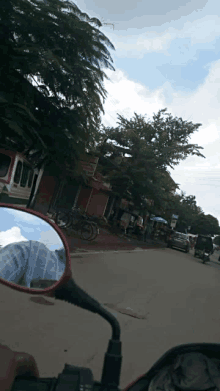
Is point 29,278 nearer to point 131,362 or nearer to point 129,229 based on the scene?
point 131,362

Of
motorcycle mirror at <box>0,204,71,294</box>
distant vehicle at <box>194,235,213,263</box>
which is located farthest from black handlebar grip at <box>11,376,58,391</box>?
distant vehicle at <box>194,235,213,263</box>

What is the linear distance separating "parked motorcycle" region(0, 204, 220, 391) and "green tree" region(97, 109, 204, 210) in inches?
635

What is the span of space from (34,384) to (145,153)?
1880cm

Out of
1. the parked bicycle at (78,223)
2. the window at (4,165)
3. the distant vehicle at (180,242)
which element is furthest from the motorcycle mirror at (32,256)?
the distant vehicle at (180,242)

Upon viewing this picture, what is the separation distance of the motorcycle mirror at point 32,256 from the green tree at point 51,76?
6.39 meters

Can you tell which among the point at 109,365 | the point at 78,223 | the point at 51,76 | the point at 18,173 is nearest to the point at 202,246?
the point at 78,223

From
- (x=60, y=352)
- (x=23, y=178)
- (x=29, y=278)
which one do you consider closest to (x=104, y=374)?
(x=29, y=278)

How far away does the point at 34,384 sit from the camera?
99 cm

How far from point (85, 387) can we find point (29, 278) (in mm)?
442

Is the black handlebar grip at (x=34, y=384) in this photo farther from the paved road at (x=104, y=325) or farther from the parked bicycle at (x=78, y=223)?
the parked bicycle at (x=78, y=223)

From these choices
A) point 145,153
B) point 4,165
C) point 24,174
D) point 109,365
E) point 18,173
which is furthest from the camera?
point 145,153

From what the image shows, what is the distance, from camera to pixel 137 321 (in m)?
4.45

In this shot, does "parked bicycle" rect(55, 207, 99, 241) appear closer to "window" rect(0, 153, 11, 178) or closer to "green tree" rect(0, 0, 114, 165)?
"green tree" rect(0, 0, 114, 165)

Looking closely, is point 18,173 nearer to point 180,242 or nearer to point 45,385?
point 45,385
